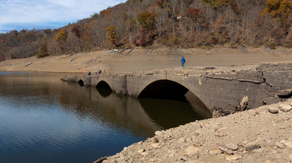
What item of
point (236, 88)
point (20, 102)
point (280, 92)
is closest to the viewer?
point (280, 92)

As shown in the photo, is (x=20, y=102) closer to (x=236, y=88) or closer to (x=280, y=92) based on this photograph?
(x=236, y=88)

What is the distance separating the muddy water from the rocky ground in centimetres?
358

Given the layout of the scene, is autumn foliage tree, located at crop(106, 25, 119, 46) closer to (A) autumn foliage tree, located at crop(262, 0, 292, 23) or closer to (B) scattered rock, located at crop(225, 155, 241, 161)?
(A) autumn foliage tree, located at crop(262, 0, 292, 23)

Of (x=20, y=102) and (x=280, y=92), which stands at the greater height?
(x=280, y=92)

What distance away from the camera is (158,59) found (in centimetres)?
4419

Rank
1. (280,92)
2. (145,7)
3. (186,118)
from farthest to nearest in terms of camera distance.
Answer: (145,7) < (186,118) < (280,92)

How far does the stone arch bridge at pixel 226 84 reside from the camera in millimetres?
10461

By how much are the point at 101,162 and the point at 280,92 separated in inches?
346

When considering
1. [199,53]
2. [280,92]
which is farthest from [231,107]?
[199,53]

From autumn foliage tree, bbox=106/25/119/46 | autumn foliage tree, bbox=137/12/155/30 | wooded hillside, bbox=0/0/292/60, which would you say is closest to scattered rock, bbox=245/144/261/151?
wooded hillside, bbox=0/0/292/60

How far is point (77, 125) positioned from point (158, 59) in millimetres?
31835

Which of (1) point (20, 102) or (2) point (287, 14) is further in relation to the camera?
(2) point (287, 14)

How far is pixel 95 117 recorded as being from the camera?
16281 mm

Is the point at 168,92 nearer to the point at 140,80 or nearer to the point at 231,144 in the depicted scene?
the point at 140,80
